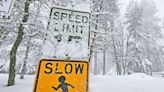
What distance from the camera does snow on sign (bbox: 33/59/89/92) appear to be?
2486mm

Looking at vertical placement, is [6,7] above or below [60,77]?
above

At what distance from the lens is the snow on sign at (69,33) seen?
8.82 feet

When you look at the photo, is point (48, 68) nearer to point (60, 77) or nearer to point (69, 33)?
point (60, 77)

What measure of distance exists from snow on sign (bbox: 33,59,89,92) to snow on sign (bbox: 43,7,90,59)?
0.12m

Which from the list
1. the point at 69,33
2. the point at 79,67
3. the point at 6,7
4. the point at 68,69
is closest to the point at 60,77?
the point at 68,69

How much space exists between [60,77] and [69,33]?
0.63 m

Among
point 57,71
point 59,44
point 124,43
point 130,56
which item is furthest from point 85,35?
point 124,43

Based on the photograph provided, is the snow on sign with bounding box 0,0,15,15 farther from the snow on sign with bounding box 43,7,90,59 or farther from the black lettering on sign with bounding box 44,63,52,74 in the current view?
the black lettering on sign with bounding box 44,63,52,74

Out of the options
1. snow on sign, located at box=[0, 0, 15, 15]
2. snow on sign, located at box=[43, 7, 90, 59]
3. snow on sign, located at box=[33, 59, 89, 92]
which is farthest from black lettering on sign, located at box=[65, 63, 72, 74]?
snow on sign, located at box=[0, 0, 15, 15]

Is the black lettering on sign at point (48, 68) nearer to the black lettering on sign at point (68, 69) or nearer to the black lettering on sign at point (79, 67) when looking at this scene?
the black lettering on sign at point (68, 69)

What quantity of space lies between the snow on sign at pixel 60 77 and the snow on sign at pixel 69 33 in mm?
122

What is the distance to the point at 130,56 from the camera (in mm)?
29078

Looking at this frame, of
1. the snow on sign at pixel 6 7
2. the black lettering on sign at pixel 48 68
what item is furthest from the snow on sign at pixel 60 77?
the snow on sign at pixel 6 7

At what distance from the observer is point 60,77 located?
2.55 meters
